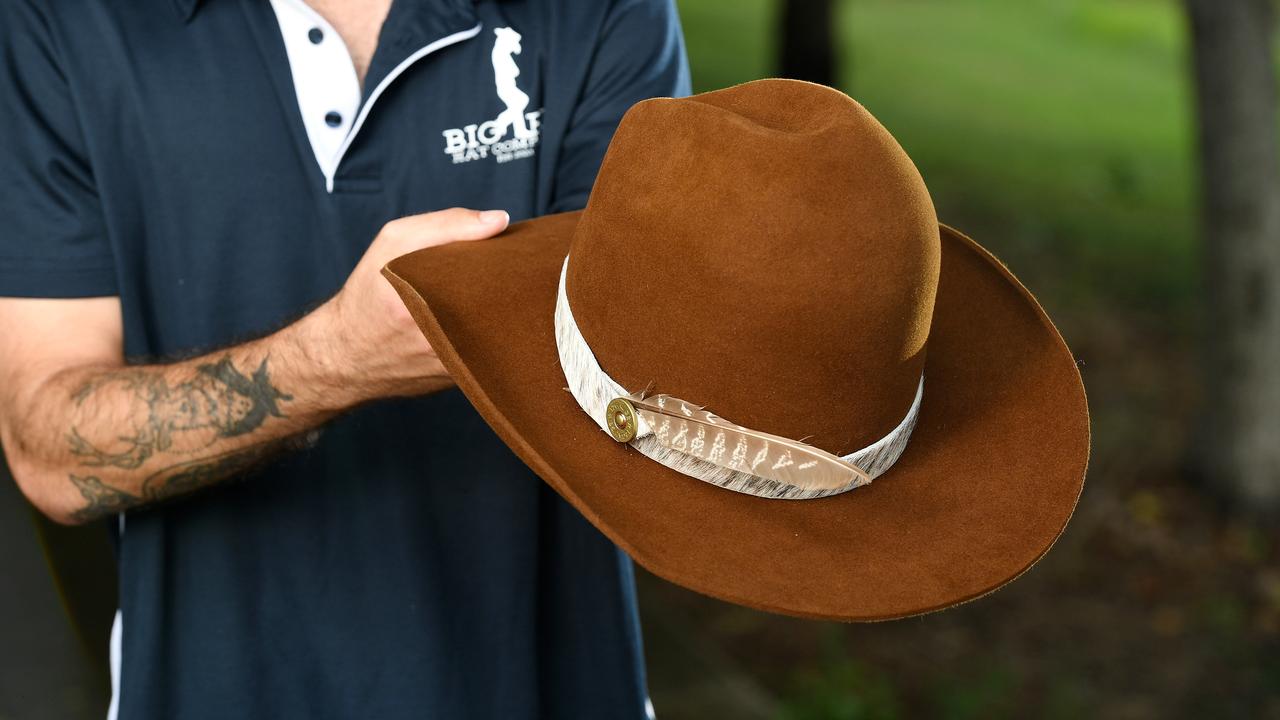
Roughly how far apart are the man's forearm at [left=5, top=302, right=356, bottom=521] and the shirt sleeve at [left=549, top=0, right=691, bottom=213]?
0.59 meters

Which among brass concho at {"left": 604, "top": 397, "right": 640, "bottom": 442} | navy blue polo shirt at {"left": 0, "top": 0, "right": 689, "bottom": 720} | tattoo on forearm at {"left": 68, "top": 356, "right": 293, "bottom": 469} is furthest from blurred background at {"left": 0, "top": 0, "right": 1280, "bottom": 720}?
brass concho at {"left": 604, "top": 397, "right": 640, "bottom": 442}

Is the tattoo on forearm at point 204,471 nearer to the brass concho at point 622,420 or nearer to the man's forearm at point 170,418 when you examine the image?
the man's forearm at point 170,418

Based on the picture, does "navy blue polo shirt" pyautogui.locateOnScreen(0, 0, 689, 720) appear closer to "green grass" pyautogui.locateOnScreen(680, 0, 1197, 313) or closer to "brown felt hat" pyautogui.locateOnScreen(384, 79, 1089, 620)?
"brown felt hat" pyautogui.locateOnScreen(384, 79, 1089, 620)

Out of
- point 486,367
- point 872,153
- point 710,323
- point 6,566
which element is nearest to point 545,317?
point 486,367

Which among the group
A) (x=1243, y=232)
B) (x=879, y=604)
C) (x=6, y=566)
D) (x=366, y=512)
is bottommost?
(x=1243, y=232)

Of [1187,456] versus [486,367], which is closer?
[486,367]

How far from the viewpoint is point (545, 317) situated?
1675mm

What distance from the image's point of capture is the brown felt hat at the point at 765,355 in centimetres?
139

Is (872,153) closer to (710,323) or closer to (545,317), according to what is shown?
(710,323)

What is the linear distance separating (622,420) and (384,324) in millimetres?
363

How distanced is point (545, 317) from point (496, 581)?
65cm

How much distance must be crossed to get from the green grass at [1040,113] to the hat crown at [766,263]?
20.1ft

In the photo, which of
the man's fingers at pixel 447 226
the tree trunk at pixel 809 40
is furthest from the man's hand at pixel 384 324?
the tree trunk at pixel 809 40

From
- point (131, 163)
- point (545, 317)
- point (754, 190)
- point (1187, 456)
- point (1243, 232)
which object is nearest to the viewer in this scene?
point (754, 190)
